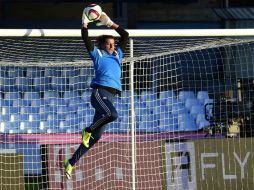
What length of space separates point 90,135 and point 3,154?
9.16 ft

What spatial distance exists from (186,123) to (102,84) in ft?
25.9

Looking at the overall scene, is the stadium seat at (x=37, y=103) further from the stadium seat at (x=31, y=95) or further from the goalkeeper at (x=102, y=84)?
the goalkeeper at (x=102, y=84)

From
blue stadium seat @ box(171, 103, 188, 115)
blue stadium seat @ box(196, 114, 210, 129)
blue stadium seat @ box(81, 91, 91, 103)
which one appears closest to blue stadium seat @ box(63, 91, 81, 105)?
blue stadium seat @ box(81, 91, 91, 103)

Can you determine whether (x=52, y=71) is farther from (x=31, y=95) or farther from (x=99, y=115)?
(x=99, y=115)

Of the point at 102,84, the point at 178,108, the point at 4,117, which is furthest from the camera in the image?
the point at 178,108

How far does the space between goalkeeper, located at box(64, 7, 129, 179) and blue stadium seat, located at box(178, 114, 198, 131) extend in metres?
6.87

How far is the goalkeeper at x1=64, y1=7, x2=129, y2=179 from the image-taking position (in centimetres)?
825

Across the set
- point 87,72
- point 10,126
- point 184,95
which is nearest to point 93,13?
point 87,72

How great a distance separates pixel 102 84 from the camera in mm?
8320

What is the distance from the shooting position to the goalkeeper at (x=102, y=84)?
8.25 meters

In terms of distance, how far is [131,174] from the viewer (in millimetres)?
10453

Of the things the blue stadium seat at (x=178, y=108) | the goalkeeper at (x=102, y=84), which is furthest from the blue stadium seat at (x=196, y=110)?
the goalkeeper at (x=102, y=84)

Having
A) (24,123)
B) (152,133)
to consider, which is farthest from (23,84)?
(152,133)

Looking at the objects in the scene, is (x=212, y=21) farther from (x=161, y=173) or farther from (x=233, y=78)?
(x=161, y=173)
